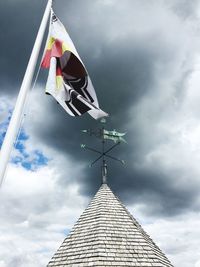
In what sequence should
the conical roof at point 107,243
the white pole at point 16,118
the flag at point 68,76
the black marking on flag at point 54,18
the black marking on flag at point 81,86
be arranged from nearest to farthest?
the white pole at point 16,118 < the flag at point 68,76 < the black marking on flag at point 81,86 < the black marking on flag at point 54,18 < the conical roof at point 107,243

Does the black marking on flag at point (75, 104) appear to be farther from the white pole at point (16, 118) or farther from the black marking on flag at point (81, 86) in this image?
the white pole at point (16, 118)

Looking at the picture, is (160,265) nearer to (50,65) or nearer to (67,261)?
(67,261)

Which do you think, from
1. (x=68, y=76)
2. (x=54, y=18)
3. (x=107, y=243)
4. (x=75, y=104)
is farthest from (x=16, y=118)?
(x=107, y=243)

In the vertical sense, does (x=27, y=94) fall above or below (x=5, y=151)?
above

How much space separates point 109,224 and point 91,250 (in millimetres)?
1398

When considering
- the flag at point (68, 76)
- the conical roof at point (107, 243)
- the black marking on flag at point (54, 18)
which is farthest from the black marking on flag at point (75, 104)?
the conical roof at point (107, 243)

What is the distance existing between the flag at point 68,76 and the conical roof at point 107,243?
6009 millimetres

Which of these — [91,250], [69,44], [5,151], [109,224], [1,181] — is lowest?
[1,181]

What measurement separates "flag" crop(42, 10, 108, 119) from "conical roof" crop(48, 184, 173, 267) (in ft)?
19.7

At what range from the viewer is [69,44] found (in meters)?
7.20

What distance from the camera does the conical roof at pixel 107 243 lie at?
11219mm

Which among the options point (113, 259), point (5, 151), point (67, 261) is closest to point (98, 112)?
point (5, 151)

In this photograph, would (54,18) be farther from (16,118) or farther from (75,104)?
(16,118)

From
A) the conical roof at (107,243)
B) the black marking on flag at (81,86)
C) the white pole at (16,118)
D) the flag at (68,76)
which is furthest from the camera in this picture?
the conical roof at (107,243)
